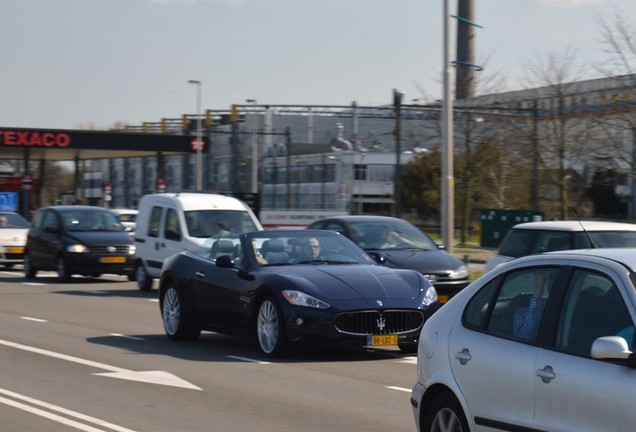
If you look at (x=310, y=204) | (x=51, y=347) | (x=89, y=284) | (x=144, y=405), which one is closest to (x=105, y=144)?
(x=310, y=204)

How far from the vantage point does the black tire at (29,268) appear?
28.3 metres

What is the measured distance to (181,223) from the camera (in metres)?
22.5

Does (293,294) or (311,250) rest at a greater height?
(311,250)

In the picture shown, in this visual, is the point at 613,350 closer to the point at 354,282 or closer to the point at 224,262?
the point at 354,282

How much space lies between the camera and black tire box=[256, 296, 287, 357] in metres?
12.1

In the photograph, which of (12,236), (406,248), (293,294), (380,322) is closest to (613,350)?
(380,322)

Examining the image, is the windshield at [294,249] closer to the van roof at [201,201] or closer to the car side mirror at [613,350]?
the car side mirror at [613,350]

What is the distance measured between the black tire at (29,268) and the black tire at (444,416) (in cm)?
2298

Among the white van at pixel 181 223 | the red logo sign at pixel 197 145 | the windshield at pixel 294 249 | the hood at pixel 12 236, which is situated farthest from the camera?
the red logo sign at pixel 197 145

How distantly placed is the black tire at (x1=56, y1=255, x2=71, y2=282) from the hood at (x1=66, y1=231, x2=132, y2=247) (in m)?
0.56

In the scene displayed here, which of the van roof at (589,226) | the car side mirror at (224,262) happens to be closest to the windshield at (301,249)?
the car side mirror at (224,262)

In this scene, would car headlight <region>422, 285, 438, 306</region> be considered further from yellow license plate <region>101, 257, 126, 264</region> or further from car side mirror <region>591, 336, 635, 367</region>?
yellow license plate <region>101, 257, 126, 264</region>

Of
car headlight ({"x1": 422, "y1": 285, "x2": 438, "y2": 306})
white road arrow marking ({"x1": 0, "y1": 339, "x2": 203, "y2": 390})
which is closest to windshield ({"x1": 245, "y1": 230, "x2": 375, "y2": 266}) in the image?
car headlight ({"x1": 422, "y1": 285, "x2": 438, "y2": 306})

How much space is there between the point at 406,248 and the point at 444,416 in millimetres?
12587
